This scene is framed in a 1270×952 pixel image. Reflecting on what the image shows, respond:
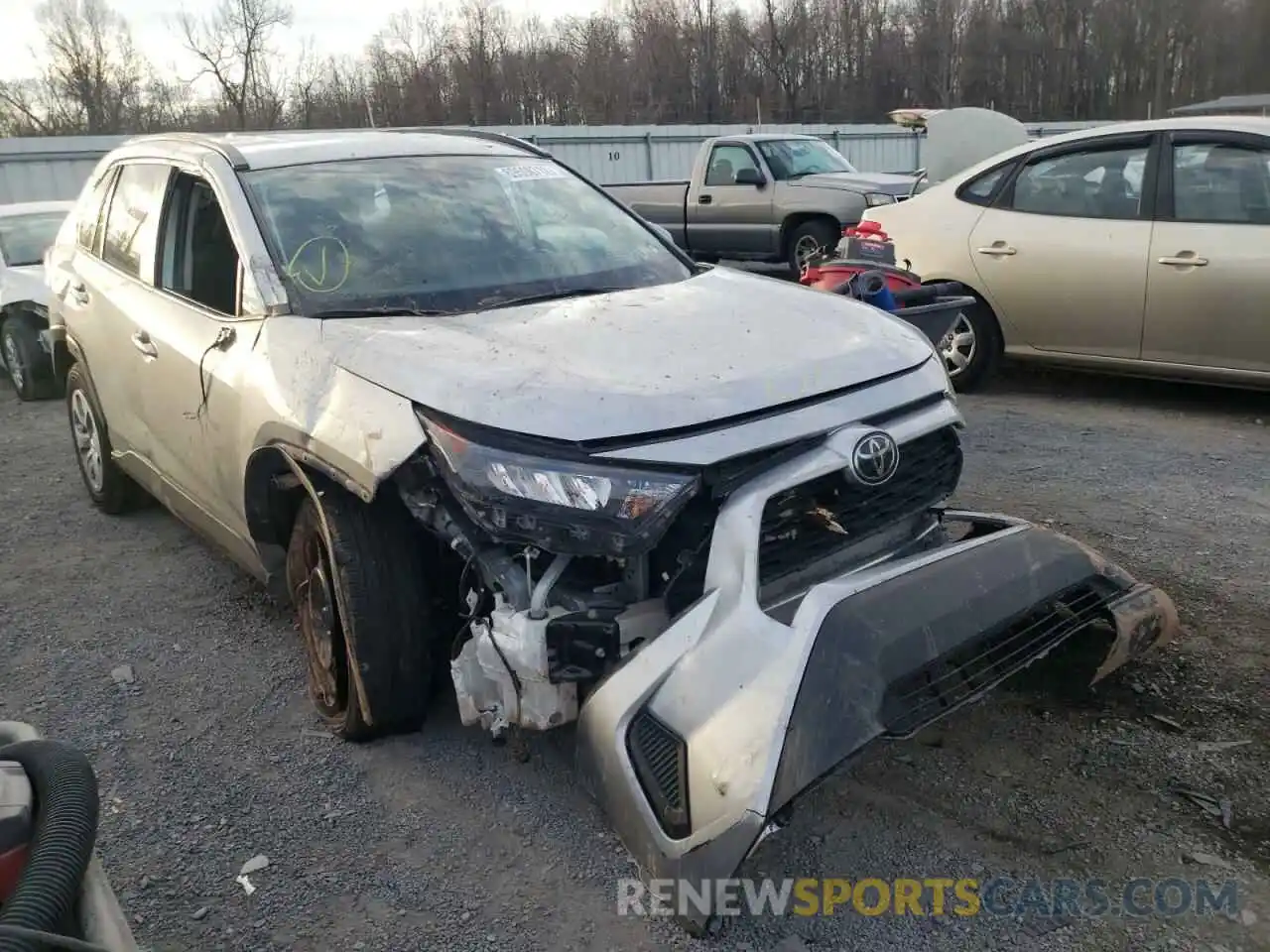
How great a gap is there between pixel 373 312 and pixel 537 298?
52 centimetres

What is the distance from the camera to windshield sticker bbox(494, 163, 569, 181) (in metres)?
4.03

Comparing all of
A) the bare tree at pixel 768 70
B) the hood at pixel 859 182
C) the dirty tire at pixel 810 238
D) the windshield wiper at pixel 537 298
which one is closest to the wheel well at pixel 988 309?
the windshield wiper at pixel 537 298

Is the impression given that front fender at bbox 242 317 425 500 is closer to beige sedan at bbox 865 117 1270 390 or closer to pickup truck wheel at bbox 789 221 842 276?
beige sedan at bbox 865 117 1270 390

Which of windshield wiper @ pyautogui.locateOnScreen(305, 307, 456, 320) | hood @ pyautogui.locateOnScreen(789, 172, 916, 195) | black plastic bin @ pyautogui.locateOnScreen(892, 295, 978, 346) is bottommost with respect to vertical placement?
black plastic bin @ pyautogui.locateOnScreen(892, 295, 978, 346)

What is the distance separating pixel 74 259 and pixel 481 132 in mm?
2059

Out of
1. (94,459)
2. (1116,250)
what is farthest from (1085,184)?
(94,459)

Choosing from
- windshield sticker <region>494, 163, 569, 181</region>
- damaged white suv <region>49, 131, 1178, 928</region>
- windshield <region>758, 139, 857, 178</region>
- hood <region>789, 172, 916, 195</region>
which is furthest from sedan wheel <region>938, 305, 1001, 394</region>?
windshield <region>758, 139, 857, 178</region>

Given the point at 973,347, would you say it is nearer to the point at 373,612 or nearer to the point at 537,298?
the point at 537,298

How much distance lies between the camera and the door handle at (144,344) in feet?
13.0

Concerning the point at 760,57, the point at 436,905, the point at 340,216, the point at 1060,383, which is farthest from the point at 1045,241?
the point at 760,57

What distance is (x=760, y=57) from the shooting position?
5034 centimetres

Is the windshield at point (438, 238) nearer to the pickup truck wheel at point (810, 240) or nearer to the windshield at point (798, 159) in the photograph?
the pickup truck wheel at point (810, 240)

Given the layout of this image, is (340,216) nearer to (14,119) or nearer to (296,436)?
(296,436)

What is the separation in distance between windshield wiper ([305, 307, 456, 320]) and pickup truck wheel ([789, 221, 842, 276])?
29.4 ft
